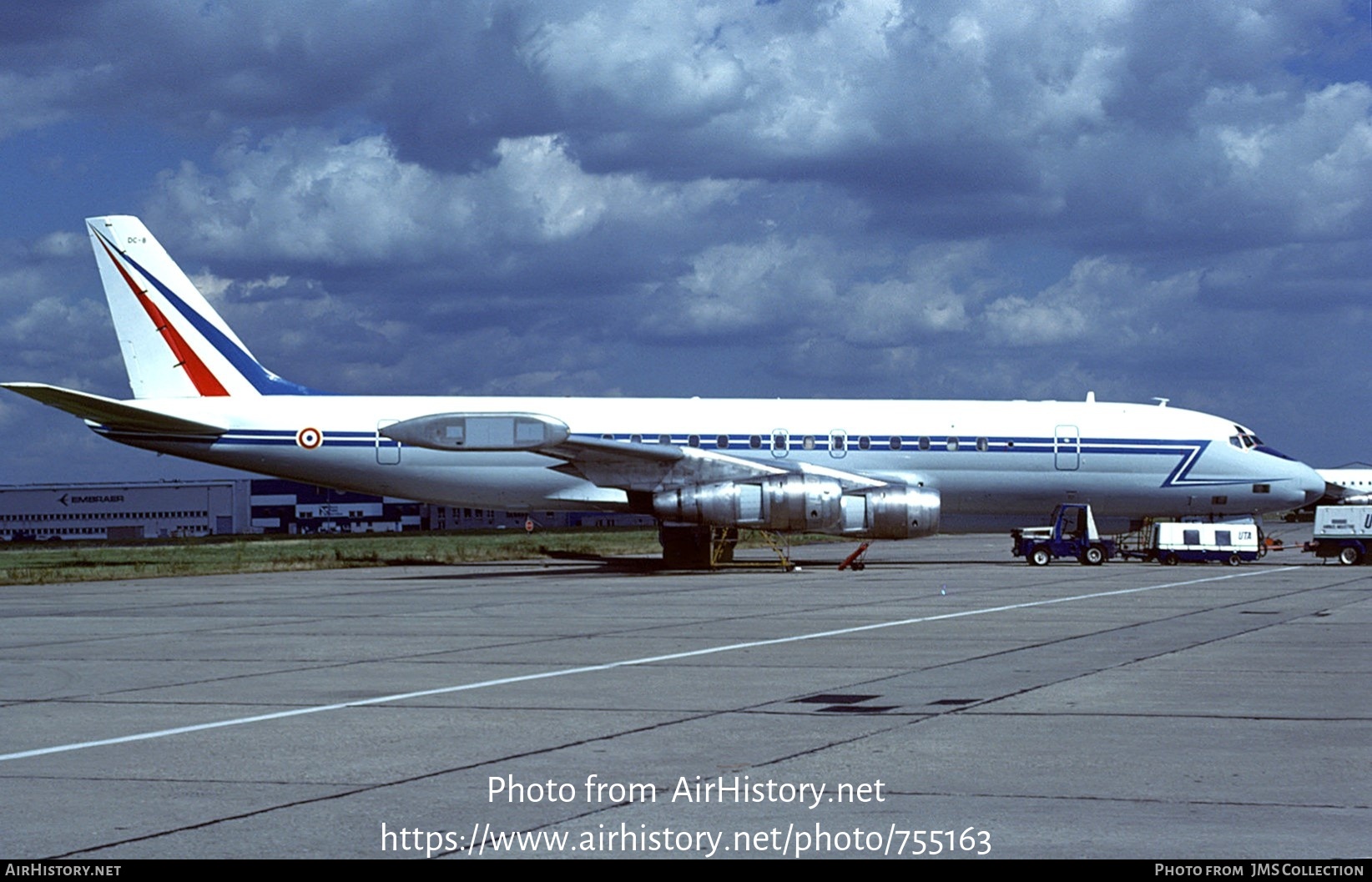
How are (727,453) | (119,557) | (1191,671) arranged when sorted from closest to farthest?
(1191,671)
(727,453)
(119,557)

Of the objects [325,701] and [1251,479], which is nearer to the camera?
[325,701]

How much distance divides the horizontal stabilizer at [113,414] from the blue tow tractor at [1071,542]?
20368 millimetres

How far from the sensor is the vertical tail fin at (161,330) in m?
39.3

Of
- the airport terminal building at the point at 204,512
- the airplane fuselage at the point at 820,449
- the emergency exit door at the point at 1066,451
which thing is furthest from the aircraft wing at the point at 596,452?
the airport terminal building at the point at 204,512

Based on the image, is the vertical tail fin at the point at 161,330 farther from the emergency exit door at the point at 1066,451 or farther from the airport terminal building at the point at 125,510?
the airport terminal building at the point at 125,510

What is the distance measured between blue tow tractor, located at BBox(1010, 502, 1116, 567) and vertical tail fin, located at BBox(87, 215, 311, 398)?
1889cm

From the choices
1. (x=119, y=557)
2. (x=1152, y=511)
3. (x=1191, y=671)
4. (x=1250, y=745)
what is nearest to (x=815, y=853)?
(x=1250, y=745)

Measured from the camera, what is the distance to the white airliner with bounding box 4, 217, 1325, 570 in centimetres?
3797

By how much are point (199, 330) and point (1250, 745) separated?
111ft

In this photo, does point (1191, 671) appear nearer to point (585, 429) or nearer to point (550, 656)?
point (550, 656)

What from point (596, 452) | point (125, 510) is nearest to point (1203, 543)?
point (596, 452)

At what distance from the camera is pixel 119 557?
168ft

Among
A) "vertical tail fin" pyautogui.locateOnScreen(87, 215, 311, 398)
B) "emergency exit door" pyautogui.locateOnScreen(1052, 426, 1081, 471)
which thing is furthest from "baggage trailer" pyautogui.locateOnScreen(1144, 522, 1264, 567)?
"vertical tail fin" pyautogui.locateOnScreen(87, 215, 311, 398)

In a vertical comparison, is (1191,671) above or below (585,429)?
below
